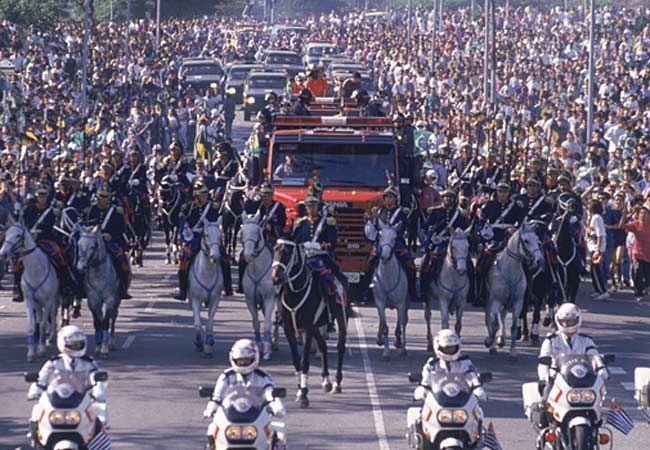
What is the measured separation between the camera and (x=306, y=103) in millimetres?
34781

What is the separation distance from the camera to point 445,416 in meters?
17.3

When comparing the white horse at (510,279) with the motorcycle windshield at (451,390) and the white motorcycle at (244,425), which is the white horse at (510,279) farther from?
the white motorcycle at (244,425)

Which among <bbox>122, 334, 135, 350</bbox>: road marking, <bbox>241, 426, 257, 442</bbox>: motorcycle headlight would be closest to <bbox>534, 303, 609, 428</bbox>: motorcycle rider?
<bbox>241, 426, 257, 442</bbox>: motorcycle headlight

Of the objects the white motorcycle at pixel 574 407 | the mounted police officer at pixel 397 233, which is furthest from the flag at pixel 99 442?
the mounted police officer at pixel 397 233

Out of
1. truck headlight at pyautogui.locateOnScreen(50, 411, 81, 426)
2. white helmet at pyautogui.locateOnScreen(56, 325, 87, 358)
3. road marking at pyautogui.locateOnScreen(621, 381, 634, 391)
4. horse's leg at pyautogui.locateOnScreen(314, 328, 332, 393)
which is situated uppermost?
white helmet at pyautogui.locateOnScreen(56, 325, 87, 358)

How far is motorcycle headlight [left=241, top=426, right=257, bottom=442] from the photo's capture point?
16.7 m

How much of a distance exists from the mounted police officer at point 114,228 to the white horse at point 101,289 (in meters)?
0.12

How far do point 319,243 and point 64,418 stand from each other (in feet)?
22.3

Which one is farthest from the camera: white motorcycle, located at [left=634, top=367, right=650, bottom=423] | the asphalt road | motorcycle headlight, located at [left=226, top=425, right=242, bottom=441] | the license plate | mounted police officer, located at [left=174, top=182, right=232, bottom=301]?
the license plate

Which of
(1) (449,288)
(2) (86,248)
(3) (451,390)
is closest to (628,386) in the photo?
(1) (449,288)

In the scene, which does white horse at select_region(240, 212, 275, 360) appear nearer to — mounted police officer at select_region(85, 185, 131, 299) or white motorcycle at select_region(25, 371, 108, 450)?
mounted police officer at select_region(85, 185, 131, 299)

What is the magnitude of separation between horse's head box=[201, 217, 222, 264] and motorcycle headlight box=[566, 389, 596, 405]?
7945mm

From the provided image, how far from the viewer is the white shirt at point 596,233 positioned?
32250 millimetres

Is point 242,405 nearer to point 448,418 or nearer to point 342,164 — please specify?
point 448,418
